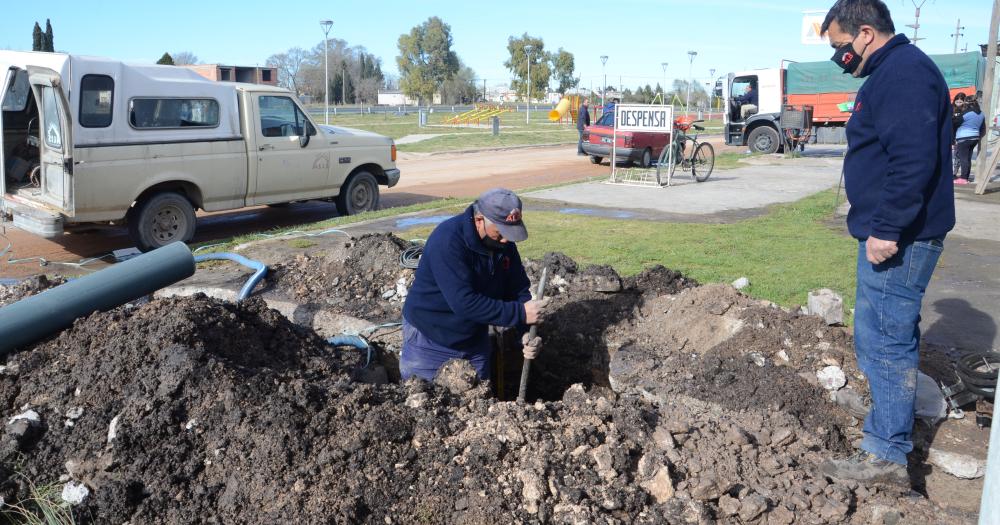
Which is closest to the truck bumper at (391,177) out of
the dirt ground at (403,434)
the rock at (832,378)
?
the dirt ground at (403,434)

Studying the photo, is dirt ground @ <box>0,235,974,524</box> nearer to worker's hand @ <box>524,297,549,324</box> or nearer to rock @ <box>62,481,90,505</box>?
rock @ <box>62,481,90,505</box>

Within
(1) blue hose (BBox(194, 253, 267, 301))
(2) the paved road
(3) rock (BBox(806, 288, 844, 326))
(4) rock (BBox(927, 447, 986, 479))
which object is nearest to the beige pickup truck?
(2) the paved road

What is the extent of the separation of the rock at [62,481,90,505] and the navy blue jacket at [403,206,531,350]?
199 cm

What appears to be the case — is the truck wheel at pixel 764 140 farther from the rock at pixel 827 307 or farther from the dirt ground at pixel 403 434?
the dirt ground at pixel 403 434

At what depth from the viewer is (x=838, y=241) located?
945 cm

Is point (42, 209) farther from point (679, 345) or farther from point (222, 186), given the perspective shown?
point (679, 345)

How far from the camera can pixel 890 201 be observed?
338cm

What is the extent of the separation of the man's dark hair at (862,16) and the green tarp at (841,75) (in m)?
25.9

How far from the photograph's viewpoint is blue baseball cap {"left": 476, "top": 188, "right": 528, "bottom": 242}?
424 cm

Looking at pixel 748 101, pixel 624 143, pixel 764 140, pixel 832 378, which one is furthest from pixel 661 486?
pixel 748 101

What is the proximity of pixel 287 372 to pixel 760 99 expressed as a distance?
28.0 metres

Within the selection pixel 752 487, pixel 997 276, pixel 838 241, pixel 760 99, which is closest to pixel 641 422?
pixel 752 487

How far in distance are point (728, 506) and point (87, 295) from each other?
12.8 feet

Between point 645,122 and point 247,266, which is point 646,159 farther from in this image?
point 247,266
